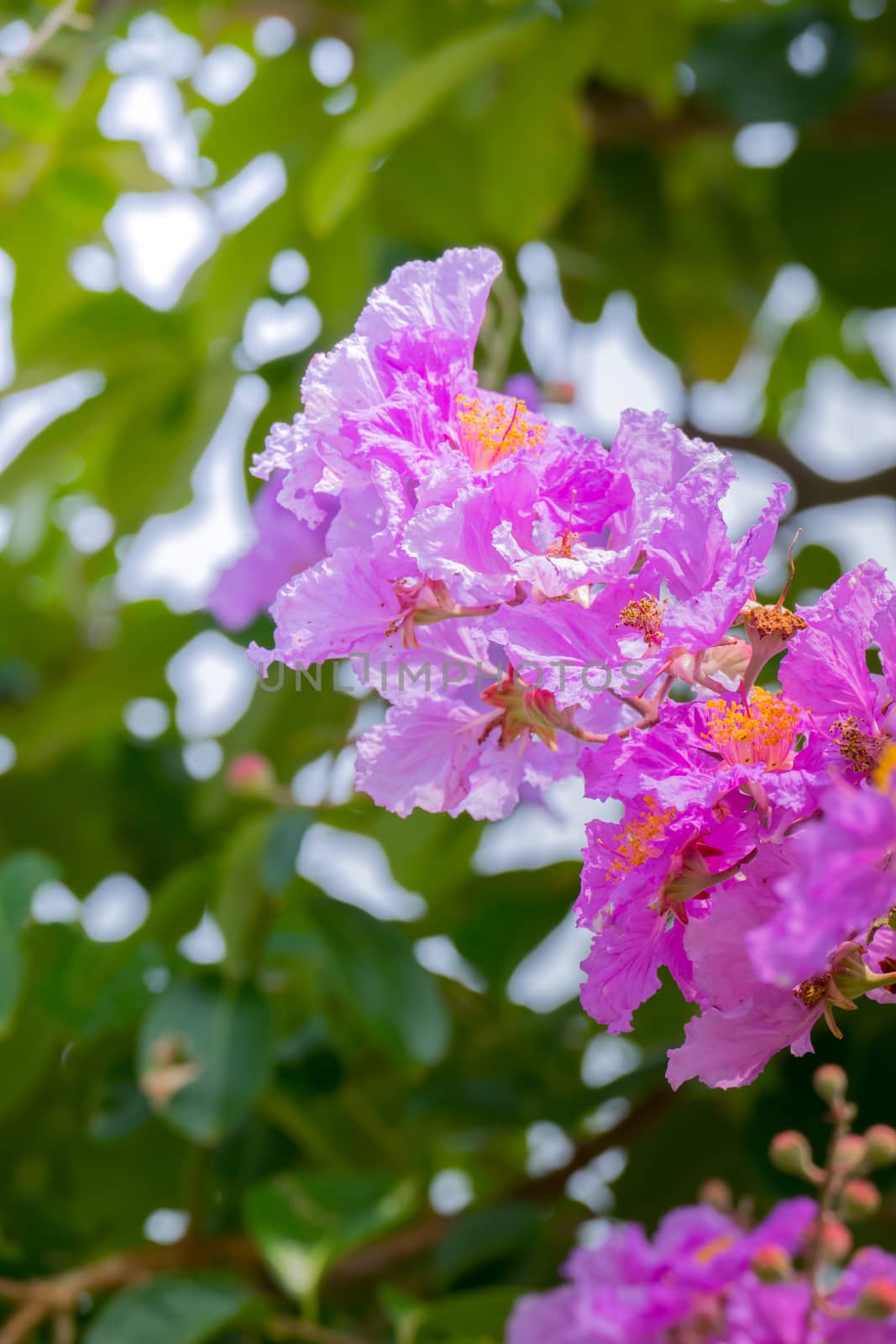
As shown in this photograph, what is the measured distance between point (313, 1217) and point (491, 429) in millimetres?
789

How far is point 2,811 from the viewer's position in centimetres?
168

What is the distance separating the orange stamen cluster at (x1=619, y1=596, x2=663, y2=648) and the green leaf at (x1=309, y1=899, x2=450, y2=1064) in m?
0.72

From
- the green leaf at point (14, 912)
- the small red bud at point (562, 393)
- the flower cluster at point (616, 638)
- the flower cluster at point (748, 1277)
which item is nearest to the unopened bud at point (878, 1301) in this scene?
the flower cluster at point (748, 1277)

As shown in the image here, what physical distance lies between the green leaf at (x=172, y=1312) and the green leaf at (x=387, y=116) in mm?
903

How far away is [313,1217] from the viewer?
3.61 ft

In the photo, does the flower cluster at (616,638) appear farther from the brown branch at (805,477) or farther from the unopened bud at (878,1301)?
the brown branch at (805,477)

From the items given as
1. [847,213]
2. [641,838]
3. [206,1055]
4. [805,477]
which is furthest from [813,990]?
[847,213]

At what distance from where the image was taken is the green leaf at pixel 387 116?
1151mm

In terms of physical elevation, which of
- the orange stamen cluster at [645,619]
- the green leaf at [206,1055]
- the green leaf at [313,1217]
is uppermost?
the orange stamen cluster at [645,619]

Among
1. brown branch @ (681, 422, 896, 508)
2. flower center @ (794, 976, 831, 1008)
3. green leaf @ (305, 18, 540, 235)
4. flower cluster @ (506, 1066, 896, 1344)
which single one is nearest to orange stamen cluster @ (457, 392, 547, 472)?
flower center @ (794, 976, 831, 1008)

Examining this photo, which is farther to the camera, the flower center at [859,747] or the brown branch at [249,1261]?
the brown branch at [249,1261]

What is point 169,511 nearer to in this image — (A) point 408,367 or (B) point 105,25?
(B) point 105,25

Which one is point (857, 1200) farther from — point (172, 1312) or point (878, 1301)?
point (172, 1312)

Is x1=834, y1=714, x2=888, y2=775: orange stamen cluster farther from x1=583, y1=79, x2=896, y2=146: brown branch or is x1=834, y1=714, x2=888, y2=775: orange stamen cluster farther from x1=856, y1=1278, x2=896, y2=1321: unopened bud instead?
x1=583, y1=79, x2=896, y2=146: brown branch
